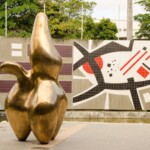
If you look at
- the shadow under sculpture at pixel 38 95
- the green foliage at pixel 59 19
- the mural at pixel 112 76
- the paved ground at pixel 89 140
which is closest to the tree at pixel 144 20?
the green foliage at pixel 59 19

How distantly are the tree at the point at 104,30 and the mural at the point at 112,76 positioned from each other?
18.6 m

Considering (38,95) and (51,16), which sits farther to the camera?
(51,16)

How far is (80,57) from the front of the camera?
1698 cm

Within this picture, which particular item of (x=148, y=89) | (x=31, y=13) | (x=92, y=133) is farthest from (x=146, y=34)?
(x=92, y=133)

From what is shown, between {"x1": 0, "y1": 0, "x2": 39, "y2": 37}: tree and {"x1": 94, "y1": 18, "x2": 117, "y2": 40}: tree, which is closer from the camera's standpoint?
{"x1": 0, "y1": 0, "x2": 39, "y2": 37}: tree

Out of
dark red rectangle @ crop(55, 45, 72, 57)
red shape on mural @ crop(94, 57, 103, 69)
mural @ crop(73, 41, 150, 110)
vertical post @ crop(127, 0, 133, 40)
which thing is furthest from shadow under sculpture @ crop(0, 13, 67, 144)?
vertical post @ crop(127, 0, 133, 40)

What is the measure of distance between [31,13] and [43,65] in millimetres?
21360

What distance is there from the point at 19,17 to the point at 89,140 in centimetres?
2113

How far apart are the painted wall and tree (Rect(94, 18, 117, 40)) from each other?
60.9 ft

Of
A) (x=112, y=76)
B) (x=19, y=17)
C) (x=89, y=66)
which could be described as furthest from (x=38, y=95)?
(x=19, y=17)

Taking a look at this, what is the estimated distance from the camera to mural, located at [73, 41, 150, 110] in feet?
55.7

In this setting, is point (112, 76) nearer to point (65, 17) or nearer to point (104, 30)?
point (65, 17)

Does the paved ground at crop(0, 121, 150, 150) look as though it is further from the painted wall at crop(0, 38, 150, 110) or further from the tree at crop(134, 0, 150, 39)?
the tree at crop(134, 0, 150, 39)

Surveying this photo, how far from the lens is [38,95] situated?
714cm
